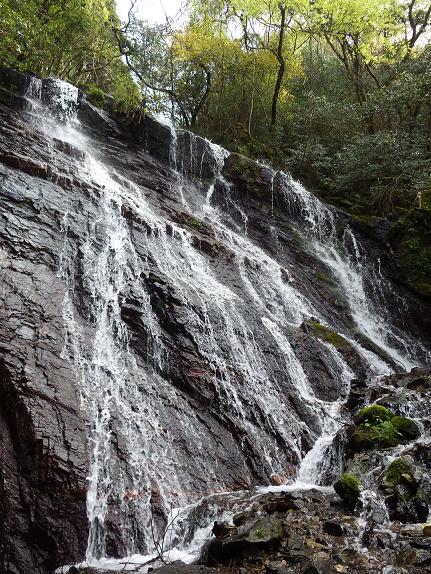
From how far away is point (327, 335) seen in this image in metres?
10.9

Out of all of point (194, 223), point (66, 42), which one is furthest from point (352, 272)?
point (66, 42)

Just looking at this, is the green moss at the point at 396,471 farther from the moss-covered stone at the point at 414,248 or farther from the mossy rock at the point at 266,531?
the moss-covered stone at the point at 414,248

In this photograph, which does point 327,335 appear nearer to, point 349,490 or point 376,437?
point 376,437

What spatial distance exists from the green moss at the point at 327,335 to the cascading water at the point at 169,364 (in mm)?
261

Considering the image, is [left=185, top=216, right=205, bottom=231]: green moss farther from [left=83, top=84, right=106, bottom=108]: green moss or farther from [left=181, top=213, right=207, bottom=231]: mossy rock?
[left=83, top=84, right=106, bottom=108]: green moss

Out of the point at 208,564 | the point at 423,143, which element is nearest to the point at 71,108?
the point at 423,143

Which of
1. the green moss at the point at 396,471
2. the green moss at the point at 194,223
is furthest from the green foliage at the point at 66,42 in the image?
the green moss at the point at 396,471

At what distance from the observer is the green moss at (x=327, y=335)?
35.3 feet

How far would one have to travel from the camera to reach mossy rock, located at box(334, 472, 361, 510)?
18.9ft

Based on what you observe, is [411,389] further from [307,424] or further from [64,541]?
[64,541]

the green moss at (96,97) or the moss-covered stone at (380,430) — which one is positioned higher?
the green moss at (96,97)

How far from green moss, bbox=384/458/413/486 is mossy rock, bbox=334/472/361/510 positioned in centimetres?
41

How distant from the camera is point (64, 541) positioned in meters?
5.23

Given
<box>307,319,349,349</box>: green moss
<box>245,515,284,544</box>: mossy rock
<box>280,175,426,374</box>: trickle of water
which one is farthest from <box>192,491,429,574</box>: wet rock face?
<box>280,175,426,374</box>: trickle of water
